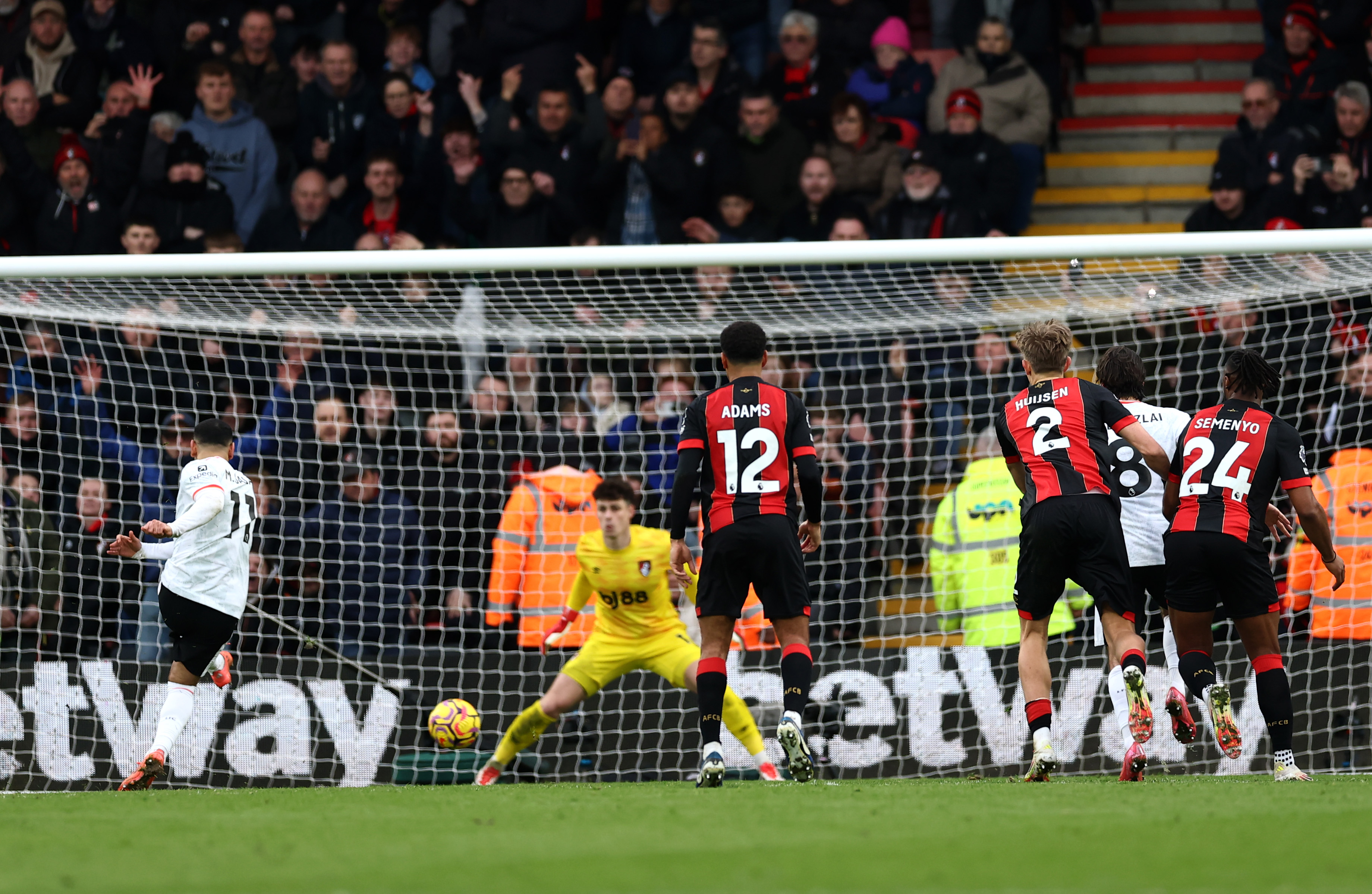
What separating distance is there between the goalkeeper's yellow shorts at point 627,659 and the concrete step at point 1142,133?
6452 millimetres

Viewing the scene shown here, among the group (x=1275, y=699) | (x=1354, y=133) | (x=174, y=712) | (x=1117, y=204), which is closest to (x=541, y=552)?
(x=174, y=712)

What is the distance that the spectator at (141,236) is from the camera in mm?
10320

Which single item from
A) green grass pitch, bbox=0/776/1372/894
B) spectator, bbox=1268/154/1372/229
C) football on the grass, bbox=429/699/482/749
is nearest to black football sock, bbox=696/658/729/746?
green grass pitch, bbox=0/776/1372/894

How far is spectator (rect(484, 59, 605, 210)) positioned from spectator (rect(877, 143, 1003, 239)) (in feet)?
7.37

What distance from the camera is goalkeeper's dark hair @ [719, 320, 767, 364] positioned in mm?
6277

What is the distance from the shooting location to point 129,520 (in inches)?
364

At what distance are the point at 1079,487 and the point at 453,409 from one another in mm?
4564

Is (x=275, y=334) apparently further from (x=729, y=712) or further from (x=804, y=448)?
(x=804, y=448)

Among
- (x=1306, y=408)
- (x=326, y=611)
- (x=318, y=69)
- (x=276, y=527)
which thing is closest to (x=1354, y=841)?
(x=1306, y=408)

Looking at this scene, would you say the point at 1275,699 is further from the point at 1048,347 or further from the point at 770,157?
the point at 770,157

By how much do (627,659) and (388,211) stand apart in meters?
4.57

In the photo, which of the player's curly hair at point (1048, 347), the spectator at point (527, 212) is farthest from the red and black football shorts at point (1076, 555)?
the spectator at point (527, 212)

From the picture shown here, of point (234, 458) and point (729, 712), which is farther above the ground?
point (234, 458)

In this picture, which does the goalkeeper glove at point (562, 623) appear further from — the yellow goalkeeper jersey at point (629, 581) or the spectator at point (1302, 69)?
the spectator at point (1302, 69)
